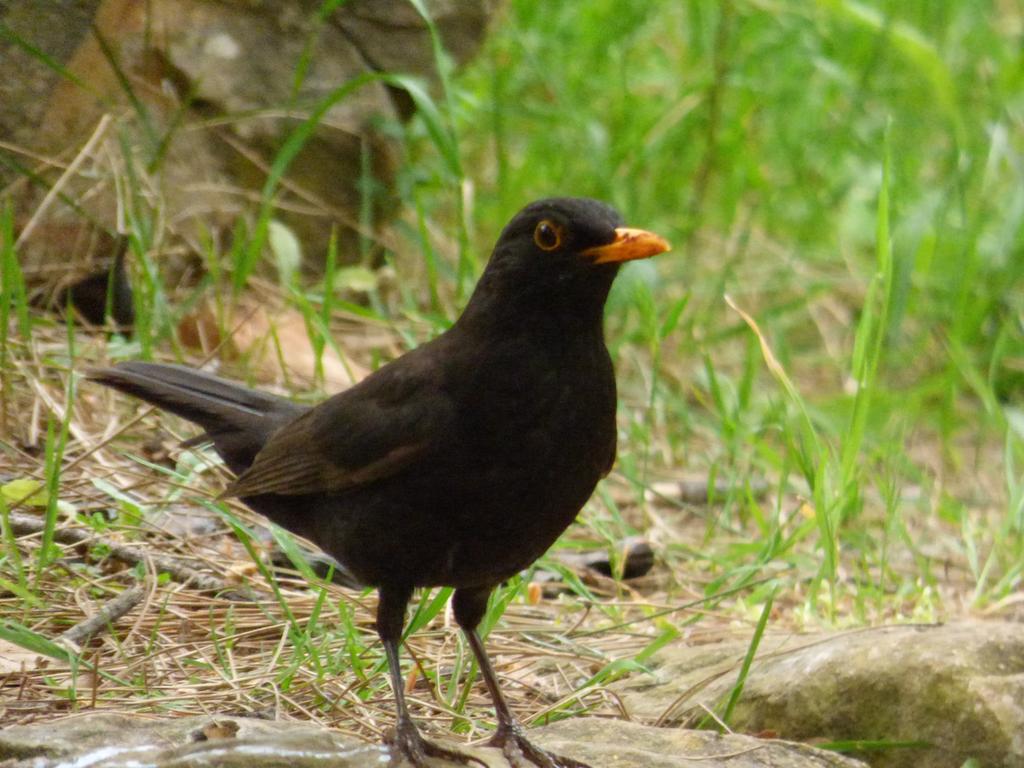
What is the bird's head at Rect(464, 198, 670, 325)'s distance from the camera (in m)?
3.12

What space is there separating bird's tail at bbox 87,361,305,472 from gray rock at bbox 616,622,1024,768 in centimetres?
132

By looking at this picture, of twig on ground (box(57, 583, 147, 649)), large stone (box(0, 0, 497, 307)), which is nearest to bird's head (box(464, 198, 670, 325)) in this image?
→ twig on ground (box(57, 583, 147, 649))

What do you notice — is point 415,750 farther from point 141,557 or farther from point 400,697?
point 141,557

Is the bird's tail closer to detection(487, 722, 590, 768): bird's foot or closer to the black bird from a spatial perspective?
the black bird

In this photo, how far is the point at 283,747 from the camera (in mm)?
2561

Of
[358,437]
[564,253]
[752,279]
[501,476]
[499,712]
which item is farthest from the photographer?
[752,279]

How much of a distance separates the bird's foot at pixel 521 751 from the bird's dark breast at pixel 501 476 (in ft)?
1.19

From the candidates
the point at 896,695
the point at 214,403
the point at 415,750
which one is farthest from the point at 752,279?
the point at 415,750

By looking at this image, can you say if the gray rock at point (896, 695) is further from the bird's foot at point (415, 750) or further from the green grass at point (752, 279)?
the bird's foot at point (415, 750)

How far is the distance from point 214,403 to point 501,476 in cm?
125

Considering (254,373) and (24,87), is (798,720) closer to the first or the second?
(254,373)

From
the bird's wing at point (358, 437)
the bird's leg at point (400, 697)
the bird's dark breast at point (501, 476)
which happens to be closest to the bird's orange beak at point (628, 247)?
the bird's dark breast at point (501, 476)

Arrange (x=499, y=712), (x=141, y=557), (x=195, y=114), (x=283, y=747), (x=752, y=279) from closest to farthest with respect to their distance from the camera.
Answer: (x=283, y=747) < (x=499, y=712) < (x=141, y=557) < (x=195, y=114) < (x=752, y=279)

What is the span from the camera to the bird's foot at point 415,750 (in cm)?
282
